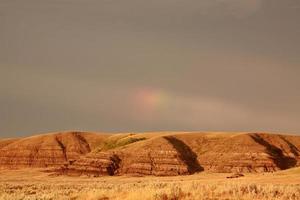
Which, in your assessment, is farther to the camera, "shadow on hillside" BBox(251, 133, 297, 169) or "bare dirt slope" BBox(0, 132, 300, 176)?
"shadow on hillside" BBox(251, 133, 297, 169)

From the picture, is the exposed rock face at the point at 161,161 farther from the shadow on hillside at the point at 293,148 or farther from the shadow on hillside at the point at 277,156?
the shadow on hillside at the point at 293,148

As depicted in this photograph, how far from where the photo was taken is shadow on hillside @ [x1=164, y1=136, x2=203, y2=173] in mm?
121250

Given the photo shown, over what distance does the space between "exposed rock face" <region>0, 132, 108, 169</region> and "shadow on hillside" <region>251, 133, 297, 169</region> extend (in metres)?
57.9

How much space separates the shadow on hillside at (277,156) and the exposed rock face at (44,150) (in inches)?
2280

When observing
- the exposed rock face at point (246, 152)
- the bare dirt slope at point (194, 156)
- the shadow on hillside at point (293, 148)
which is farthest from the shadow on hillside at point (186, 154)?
the shadow on hillside at point (293, 148)

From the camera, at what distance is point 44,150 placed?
164750 millimetres

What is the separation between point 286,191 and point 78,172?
104m

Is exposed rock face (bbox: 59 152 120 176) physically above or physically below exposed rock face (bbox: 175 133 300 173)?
below

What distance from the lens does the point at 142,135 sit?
160 m

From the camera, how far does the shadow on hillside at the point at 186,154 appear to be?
12125 cm

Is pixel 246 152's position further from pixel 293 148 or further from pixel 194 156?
pixel 293 148

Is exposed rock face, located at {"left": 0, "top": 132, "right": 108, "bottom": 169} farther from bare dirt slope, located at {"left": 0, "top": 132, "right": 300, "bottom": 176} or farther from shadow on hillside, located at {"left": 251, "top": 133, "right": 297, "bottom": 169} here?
shadow on hillside, located at {"left": 251, "top": 133, "right": 297, "bottom": 169}

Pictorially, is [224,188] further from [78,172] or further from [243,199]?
[78,172]

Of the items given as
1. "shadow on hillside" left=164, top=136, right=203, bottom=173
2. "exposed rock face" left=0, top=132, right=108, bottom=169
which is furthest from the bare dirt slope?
"exposed rock face" left=0, top=132, right=108, bottom=169
